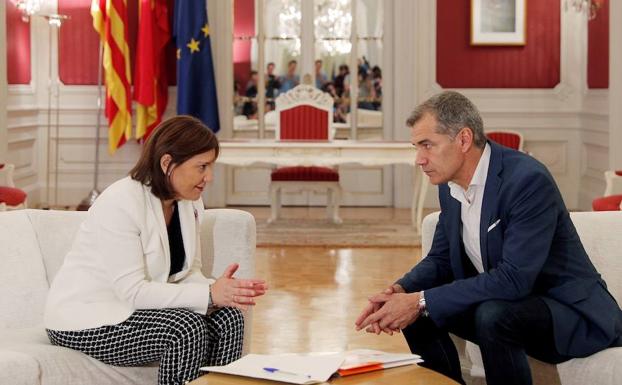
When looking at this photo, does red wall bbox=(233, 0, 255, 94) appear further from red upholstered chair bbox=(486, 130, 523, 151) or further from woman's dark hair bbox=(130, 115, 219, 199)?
woman's dark hair bbox=(130, 115, 219, 199)

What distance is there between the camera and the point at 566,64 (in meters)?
10.1

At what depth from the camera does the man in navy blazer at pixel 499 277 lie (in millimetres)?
2973

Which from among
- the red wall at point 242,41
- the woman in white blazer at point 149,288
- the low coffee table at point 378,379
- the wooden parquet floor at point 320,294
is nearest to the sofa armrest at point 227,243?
the woman in white blazer at point 149,288

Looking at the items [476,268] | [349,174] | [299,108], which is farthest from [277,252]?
[476,268]

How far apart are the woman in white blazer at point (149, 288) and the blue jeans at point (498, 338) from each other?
1.60 ft

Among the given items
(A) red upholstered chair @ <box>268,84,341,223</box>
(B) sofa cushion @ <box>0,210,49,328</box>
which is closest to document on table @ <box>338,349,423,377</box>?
(B) sofa cushion @ <box>0,210,49,328</box>

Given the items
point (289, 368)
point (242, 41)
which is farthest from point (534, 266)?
point (242, 41)

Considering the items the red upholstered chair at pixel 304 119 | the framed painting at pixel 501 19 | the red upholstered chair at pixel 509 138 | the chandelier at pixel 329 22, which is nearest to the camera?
the red upholstered chair at pixel 304 119

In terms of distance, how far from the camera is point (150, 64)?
9773 mm

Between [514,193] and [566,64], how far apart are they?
7.36 metres

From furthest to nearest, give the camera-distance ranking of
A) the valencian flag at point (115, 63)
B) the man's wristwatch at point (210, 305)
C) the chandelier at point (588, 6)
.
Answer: the valencian flag at point (115, 63)
the chandelier at point (588, 6)
the man's wristwatch at point (210, 305)

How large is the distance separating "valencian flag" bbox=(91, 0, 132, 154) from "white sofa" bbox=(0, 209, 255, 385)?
629 cm

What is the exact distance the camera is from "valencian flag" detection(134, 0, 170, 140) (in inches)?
384

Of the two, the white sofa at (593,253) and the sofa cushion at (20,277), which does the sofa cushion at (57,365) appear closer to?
the sofa cushion at (20,277)
